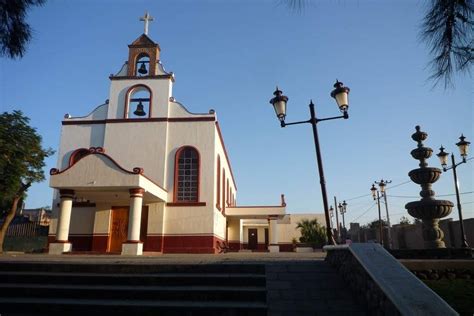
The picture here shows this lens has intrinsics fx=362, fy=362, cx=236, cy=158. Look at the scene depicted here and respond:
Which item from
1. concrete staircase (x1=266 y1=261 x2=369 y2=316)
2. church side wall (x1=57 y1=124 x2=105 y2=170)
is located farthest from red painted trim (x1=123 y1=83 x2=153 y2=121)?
concrete staircase (x1=266 y1=261 x2=369 y2=316)

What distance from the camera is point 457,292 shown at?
5836 mm

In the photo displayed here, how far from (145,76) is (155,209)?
23.4ft

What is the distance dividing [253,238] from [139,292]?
101ft

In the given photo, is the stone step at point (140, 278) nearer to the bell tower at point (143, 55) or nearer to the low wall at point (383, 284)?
the low wall at point (383, 284)

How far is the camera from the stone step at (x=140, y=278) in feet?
21.2

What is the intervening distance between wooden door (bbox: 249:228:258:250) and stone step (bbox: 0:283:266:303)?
30.2 metres

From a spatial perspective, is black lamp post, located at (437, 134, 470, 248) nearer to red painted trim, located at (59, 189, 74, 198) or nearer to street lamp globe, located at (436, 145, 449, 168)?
street lamp globe, located at (436, 145, 449, 168)

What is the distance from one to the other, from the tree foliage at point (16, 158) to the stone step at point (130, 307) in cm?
1729

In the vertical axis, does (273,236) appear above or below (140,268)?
above

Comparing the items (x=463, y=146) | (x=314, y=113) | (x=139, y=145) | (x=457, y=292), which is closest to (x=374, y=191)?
(x=463, y=146)

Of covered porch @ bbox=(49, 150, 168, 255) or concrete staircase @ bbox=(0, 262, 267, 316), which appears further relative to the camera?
covered porch @ bbox=(49, 150, 168, 255)

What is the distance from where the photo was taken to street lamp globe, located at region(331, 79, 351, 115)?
8.77 metres

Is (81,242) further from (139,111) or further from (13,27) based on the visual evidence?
(13,27)

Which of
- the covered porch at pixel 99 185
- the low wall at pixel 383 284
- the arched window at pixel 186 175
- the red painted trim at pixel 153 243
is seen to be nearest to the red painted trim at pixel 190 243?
the red painted trim at pixel 153 243
